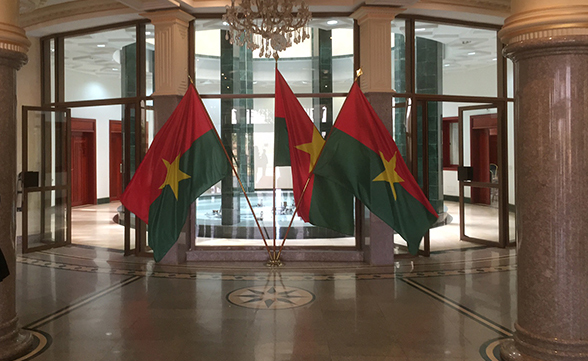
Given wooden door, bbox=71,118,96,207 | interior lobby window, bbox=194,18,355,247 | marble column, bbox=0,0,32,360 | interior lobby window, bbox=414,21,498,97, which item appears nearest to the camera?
marble column, bbox=0,0,32,360

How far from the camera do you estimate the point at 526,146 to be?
3375 millimetres

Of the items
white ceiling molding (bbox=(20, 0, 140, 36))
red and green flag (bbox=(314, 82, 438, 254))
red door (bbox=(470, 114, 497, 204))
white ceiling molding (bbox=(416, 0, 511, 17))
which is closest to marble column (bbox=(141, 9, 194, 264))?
white ceiling molding (bbox=(20, 0, 140, 36))

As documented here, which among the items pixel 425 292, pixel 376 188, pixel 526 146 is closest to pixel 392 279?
pixel 425 292

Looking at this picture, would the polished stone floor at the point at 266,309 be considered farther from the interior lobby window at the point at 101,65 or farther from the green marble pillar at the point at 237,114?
the interior lobby window at the point at 101,65

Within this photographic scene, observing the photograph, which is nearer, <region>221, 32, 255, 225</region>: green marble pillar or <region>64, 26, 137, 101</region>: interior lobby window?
<region>221, 32, 255, 225</region>: green marble pillar

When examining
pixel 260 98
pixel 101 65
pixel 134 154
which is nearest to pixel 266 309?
pixel 260 98

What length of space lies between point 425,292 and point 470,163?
436 cm

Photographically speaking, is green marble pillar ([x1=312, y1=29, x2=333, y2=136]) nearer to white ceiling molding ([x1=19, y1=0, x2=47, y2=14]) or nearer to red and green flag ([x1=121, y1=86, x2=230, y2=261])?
red and green flag ([x1=121, y1=86, x2=230, y2=261])

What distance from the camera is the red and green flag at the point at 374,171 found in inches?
203

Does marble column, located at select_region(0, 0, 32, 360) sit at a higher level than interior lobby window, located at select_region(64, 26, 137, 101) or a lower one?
lower

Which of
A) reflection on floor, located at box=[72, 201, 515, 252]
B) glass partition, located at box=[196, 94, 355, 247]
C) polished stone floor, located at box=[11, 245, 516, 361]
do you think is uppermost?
glass partition, located at box=[196, 94, 355, 247]

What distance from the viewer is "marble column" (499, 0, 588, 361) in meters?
3.23

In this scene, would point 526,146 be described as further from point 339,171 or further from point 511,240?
point 511,240

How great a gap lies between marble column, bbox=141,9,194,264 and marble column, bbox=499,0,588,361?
14.7 feet
